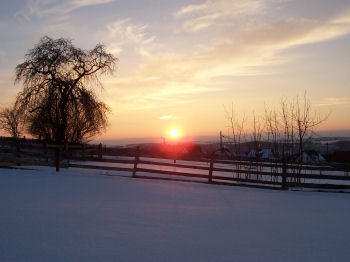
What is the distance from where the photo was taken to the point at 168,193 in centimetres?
1012

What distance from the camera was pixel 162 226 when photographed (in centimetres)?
621

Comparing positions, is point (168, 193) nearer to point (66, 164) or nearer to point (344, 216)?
point (344, 216)

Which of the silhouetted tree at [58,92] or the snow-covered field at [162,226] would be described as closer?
the snow-covered field at [162,226]

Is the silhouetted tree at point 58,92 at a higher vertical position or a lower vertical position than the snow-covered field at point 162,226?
higher

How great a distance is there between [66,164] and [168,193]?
7.30 metres

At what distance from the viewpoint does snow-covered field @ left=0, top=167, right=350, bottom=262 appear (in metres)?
4.86

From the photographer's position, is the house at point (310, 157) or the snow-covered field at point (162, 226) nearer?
the snow-covered field at point (162, 226)

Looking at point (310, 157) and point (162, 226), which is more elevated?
point (310, 157)

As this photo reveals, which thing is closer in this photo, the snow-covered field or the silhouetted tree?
the snow-covered field

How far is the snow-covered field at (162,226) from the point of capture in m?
4.86

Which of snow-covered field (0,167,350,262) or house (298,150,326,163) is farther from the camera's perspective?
house (298,150,326,163)

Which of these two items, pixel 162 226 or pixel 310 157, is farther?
pixel 310 157

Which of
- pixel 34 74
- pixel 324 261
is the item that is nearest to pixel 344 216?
pixel 324 261

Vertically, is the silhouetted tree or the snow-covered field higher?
the silhouetted tree
